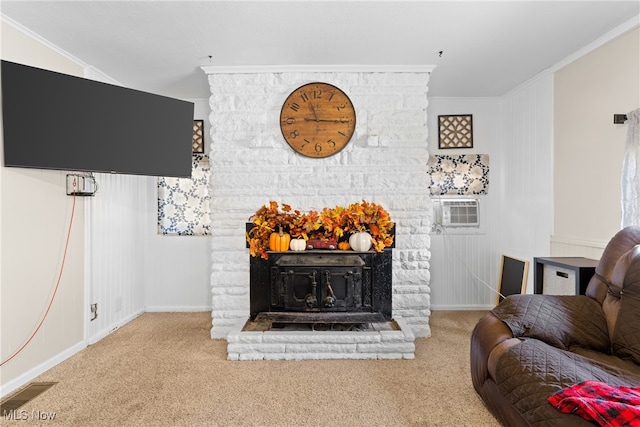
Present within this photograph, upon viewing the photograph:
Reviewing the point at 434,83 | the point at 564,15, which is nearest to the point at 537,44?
the point at 564,15

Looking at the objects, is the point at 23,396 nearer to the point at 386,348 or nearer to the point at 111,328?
the point at 111,328

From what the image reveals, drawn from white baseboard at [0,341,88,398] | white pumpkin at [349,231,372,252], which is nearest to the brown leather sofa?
white pumpkin at [349,231,372,252]

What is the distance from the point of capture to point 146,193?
4.06m

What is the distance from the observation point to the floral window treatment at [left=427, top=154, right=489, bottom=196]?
401 cm

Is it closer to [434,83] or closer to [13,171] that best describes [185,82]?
[13,171]

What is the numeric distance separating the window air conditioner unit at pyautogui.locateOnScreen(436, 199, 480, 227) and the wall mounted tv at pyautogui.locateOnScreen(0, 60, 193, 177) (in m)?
2.66

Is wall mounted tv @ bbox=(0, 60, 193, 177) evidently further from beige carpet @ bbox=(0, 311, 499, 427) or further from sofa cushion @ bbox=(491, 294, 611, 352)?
sofa cushion @ bbox=(491, 294, 611, 352)

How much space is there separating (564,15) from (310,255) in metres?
2.32

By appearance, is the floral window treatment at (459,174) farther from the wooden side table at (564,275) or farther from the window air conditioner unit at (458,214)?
the wooden side table at (564,275)

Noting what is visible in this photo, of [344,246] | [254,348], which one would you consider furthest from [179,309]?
[344,246]

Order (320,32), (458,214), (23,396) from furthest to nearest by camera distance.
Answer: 1. (458,214)
2. (320,32)
3. (23,396)

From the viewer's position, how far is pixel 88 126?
96.7 inches

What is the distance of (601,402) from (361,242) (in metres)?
1.80

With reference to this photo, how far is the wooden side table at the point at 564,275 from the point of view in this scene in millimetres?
2383
